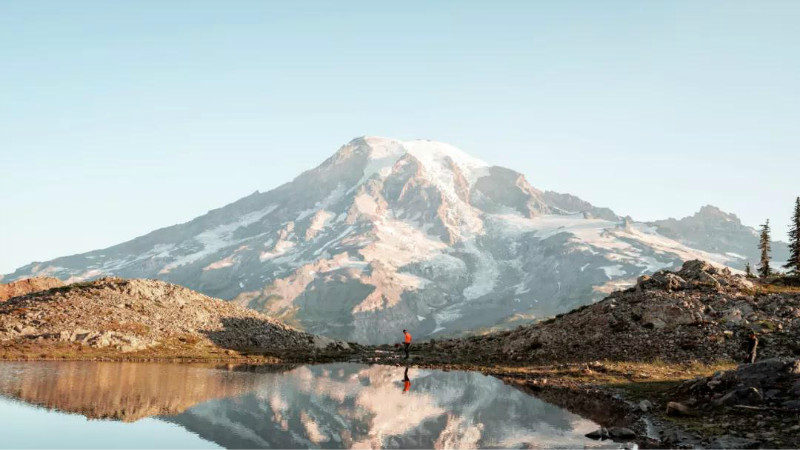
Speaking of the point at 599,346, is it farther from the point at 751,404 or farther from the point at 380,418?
the point at 380,418

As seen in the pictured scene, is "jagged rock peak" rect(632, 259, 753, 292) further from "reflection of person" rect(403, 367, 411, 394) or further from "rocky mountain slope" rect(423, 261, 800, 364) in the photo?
"reflection of person" rect(403, 367, 411, 394)

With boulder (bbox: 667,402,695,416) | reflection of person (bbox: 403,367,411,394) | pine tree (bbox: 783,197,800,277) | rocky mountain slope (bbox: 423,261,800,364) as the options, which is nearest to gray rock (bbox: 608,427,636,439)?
boulder (bbox: 667,402,695,416)

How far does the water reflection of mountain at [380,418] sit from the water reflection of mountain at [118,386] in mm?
2077

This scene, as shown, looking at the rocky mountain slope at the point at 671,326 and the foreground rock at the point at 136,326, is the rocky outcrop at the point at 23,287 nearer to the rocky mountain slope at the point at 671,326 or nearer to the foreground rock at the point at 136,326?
the foreground rock at the point at 136,326

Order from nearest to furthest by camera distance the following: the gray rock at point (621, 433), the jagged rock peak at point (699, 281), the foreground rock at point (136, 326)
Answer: the gray rock at point (621, 433) < the foreground rock at point (136, 326) < the jagged rock peak at point (699, 281)

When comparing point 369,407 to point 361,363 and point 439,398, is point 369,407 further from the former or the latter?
point 361,363

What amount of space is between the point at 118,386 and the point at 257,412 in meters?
12.1

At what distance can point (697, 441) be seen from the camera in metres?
25.9

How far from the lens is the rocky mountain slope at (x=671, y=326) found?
51969 millimetres

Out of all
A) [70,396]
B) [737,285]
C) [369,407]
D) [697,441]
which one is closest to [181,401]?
[70,396]

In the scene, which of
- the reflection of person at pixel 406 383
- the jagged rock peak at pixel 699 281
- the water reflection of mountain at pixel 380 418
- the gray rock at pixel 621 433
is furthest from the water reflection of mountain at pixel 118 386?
the jagged rock peak at pixel 699 281

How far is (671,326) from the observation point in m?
55.9

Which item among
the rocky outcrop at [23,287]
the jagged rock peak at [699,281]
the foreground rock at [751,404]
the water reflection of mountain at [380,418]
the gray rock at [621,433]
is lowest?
the water reflection of mountain at [380,418]

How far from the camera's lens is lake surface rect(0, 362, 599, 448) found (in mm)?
25484
